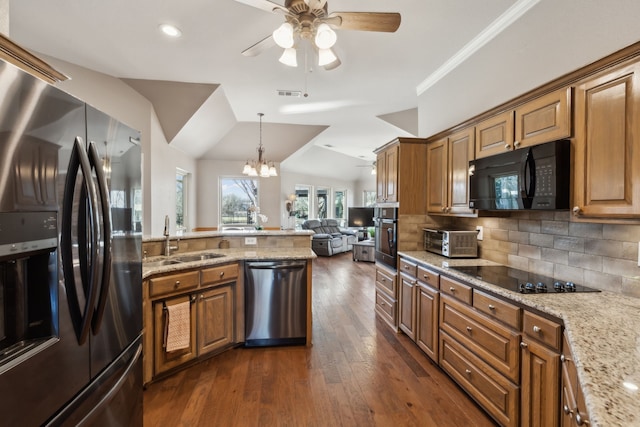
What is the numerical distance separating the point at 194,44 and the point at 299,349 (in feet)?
10.3

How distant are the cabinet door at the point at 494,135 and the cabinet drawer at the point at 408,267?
1.19 meters

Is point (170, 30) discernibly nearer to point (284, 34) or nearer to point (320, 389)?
point (284, 34)

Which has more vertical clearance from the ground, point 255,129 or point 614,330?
point 255,129

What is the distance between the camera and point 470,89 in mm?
3012

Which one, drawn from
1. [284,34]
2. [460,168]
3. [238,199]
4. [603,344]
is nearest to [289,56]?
[284,34]

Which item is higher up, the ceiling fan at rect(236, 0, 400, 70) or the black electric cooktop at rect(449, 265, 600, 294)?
the ceiling fan at rect(236, 0, 400, 70)

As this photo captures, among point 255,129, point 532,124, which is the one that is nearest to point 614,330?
point 532,124

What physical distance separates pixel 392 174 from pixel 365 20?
6.26 feet

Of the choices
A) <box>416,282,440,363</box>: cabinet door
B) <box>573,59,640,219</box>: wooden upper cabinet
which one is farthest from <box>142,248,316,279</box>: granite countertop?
<box>573,59,640,219</box>: wooden upper cabinet

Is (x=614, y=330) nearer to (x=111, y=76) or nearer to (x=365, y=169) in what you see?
(x=111, y=76)

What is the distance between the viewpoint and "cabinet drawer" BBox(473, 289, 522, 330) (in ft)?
5.63

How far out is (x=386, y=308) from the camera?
3586 mm

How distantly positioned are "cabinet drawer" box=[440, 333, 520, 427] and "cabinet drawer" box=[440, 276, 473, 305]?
1.18 ft

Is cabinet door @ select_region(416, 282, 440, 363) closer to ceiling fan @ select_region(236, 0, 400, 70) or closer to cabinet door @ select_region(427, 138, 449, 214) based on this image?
cabinet door @ select_region(427, 138, 449, 214)
